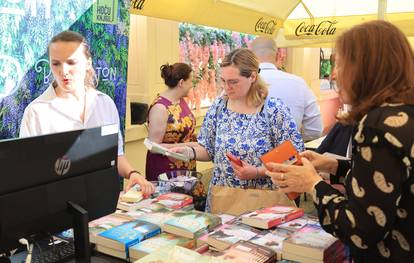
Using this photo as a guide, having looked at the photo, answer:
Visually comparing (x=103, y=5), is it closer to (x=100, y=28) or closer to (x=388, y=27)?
(x=100, y=28)

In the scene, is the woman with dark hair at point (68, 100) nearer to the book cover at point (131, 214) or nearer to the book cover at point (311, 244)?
the book cover at point (131, 214)

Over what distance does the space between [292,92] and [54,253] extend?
2.57 m

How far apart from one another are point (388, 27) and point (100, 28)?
178cm

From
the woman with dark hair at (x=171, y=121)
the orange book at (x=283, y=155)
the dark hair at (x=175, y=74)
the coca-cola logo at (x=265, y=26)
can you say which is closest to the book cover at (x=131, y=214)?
the orange book at (x=283, y=155)

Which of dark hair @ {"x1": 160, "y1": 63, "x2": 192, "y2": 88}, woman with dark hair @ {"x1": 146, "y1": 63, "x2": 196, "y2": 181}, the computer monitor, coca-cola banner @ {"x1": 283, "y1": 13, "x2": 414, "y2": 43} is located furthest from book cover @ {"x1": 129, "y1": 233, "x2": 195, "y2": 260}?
coca-cola banner @ {"x1": 283, "y1": 13, "x2": 414, "y2": 43}

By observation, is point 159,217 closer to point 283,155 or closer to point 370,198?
point 283,155

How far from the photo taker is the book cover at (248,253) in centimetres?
143

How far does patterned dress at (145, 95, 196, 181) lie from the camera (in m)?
3.54

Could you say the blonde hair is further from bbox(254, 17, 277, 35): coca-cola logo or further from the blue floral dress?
bbox(254, 17, 277, 35): coca-cola logo

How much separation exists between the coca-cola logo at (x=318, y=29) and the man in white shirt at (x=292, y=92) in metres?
0.35

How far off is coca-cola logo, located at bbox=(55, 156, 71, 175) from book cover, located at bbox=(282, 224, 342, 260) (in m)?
0.81

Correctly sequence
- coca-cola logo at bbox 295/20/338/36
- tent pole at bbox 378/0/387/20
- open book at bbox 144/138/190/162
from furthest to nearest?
1. coca-cola logo at bbox 295/20/338/36
2. tent pole at bbox 378/0/387/20
3. open book at bbox 144/138/190/162

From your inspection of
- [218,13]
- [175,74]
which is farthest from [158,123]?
[218,13]


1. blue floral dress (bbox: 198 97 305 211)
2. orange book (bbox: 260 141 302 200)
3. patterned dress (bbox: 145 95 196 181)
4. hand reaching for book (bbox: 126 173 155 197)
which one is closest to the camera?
orange book (bbox: 260 141 302 200)
